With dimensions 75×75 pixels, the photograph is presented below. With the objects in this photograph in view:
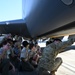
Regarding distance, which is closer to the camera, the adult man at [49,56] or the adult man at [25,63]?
the adult man at [49,56]

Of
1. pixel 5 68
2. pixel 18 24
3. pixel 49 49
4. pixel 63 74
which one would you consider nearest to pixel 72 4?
pixel 49 49

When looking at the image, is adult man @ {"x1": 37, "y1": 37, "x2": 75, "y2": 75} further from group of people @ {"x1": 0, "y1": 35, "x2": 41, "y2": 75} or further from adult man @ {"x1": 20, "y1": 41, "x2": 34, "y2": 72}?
adult man @ {"x1": 20, "y1": 41, "x2": 34, "y2": 72}

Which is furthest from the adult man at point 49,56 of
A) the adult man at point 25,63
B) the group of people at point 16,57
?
the adult man at point 25,63

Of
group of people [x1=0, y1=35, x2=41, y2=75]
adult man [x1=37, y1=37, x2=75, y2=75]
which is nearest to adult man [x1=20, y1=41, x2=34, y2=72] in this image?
group of people [x1=0, y1=35, x2=41, y2=75]

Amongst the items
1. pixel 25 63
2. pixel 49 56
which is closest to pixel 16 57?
pixel 25 63

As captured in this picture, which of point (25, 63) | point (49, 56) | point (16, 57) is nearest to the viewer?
point (49, 56)

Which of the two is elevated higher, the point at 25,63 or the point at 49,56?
the point at 49,56

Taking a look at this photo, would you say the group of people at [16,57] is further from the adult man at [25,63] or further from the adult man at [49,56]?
the adult man at [49,56]

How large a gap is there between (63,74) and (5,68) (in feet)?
9.02

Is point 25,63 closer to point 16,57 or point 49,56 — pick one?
point 16,57

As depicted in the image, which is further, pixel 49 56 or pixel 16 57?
pixel 16 57

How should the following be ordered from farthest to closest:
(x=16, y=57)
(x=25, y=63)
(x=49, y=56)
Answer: (x=16, y=57) < (x=25, y=63) < (x=49, y=56)

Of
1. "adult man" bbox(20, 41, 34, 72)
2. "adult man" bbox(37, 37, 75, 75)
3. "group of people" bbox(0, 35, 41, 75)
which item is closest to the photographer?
"adult man" bbox(37, 37, 75, 75)

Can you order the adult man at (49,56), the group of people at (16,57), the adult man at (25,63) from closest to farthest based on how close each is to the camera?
the adult man at (49,56) → the group of people at (16,57) → the adult man at (25,63)
